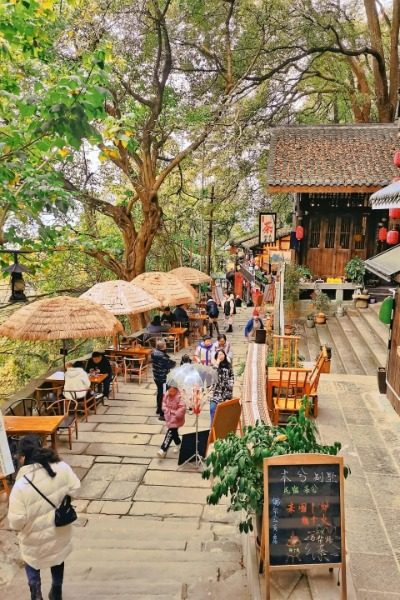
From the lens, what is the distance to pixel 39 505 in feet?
13.1

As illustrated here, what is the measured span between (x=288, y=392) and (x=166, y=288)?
5.79 metres

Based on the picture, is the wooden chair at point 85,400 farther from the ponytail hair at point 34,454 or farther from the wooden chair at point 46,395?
the ponytail hair at point 34,454

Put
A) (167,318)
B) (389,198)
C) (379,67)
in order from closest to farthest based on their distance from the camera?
(389,198), (167,318), (379,67)

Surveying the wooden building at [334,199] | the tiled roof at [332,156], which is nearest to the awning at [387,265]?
the tiled roof at [332,156]

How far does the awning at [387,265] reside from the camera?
296 inches

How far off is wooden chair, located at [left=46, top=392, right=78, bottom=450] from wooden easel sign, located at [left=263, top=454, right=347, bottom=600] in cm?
469

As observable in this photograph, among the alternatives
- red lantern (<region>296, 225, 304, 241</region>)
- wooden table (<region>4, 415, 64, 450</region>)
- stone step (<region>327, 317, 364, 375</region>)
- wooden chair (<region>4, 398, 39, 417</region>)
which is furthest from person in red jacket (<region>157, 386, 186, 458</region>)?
red lantern (<region>296, 225, 304, 241</region>)

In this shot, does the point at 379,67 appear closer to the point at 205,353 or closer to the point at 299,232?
the point at 299,232

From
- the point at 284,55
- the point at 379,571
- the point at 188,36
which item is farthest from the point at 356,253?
the point at 379,571

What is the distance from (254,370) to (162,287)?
18.4 feet

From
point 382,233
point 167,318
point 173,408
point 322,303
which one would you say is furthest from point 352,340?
point 173,408

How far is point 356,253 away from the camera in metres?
17.7

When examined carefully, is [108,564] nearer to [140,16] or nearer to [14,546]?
[14,546]

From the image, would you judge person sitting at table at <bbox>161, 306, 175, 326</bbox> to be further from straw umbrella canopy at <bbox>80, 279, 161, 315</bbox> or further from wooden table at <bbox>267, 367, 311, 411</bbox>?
wooden table at <bbox>267, 367, 311, 411</bbox>
